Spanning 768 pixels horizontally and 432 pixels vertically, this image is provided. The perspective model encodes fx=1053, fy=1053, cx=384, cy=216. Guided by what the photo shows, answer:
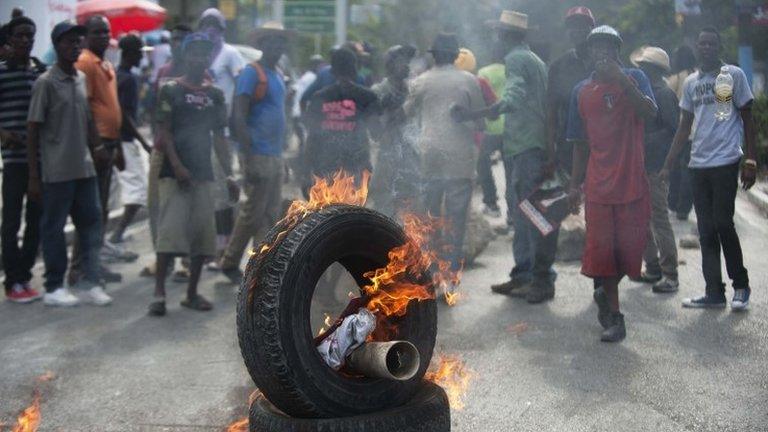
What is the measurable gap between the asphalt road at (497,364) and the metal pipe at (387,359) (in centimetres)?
95

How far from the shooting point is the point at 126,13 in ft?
A: 62.3

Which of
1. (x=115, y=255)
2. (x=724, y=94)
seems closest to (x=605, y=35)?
(x=724, y=94)

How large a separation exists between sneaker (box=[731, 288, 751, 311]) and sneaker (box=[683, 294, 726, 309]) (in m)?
0.16

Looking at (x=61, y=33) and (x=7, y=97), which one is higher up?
(x=61, y=33)

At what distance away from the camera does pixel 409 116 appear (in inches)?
342

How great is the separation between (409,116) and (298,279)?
181 inches

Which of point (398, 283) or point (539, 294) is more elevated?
point (398, 283)

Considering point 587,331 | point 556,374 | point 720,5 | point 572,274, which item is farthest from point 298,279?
point 720,5

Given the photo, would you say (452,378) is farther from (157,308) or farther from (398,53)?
(398,53)

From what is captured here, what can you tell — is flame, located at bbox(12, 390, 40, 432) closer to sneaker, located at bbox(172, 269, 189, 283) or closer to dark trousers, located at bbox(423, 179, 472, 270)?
sneaker, located at bbox(172, 269, 189, 283)

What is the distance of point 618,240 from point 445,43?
2447 mm

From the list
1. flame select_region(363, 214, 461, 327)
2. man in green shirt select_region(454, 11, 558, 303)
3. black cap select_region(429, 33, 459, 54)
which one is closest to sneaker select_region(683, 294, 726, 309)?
man in green shirt select_region(454, 11, 558, 303)

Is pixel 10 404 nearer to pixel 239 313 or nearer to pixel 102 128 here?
pixel 239 313

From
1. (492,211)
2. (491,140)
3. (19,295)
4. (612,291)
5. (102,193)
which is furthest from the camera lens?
(492,211)
